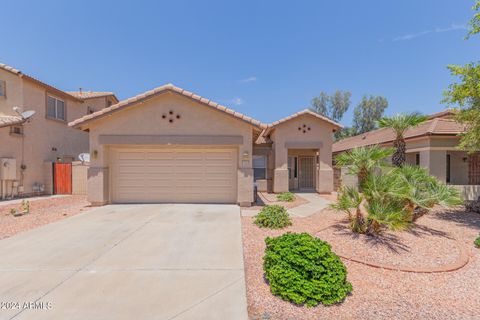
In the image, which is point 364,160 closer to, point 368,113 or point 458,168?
point 458,168

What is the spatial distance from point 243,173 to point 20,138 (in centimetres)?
1306

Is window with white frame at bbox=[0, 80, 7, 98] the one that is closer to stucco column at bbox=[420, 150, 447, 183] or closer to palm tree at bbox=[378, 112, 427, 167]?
palm tree at bbox=[378, 112, 427, 167]

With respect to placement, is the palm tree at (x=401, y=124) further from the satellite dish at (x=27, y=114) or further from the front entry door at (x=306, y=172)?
the satellite dish at (x=27, y=114)

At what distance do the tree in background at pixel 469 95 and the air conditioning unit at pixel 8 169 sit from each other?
20.7 meters

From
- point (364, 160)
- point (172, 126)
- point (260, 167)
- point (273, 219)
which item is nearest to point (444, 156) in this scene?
point (364, 160)

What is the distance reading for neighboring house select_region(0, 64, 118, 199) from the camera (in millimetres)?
12320

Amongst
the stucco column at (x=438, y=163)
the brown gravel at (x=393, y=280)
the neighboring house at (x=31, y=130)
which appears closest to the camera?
the brown gravel at (x=393, y=280)

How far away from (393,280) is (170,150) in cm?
881

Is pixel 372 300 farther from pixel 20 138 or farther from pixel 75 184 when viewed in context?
pixel 20 138

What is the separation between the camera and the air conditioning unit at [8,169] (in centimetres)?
1179

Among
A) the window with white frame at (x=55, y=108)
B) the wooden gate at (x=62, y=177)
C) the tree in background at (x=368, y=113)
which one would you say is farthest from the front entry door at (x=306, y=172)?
the tree in background at (x=368, y=113)

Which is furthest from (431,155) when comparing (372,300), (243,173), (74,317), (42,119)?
(42,119)

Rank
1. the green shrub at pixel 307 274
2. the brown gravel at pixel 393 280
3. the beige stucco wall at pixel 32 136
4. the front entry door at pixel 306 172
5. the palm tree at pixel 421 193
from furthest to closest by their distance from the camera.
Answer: the front entry door at pixel 306 172 < the beige stucco wall at pixel 32 136 < the palm tree at pixel 421 193 < the green shrub at pixel 307 274 < the brown gravel at pixel 393 280

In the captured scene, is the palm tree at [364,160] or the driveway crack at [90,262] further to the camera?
the palm tree at [364,160]
